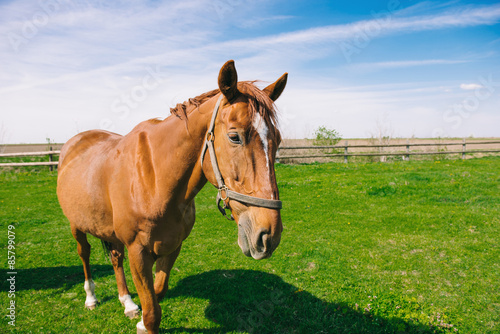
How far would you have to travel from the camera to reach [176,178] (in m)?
2.35

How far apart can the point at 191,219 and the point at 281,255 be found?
9.64ft

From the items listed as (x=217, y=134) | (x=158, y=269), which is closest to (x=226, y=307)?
(x=158, y=269)

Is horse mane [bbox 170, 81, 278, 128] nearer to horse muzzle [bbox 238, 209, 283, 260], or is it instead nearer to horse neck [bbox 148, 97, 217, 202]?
horse neck [bbox 148, 97, 217, 202]

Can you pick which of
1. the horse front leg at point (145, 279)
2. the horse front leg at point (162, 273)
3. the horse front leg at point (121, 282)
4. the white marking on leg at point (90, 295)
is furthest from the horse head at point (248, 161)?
the white marking on leg at point (90, 295)

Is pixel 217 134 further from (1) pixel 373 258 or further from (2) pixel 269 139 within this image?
(1) pixel 373 258

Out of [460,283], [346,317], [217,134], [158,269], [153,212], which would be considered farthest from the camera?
[460,283]

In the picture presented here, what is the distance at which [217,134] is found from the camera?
2.04 metres

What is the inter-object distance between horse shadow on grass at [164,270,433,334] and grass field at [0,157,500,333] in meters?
0.01

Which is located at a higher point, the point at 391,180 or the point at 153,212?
the point at 153,212

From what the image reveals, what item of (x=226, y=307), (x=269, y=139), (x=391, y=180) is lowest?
(x=226, y=307)

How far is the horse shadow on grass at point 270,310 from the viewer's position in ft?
10.6

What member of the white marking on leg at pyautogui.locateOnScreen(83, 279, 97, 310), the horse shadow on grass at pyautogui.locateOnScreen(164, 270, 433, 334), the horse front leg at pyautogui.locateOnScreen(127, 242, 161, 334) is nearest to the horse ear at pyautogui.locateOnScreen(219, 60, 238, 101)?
the horse front leg at pyautogui.locateOnScreen(127, 242, 161, 334)

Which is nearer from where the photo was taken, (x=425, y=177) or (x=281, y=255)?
(x=281, y=255)

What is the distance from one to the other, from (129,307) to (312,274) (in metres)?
2.71
